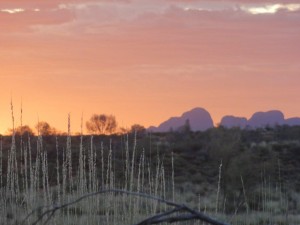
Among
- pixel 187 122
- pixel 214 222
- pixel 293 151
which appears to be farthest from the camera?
pixel 187 122

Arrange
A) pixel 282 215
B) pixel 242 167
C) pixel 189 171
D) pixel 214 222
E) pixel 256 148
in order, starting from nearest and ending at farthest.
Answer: pixel 214 222
pixel 282 215
pixel 242 167
pixel 189 171
pixel 256 148

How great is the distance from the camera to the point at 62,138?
3850cm

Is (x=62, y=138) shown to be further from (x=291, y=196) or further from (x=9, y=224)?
(x=9, y=224)

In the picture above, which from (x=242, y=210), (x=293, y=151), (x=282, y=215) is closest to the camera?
(x=282, y=215)

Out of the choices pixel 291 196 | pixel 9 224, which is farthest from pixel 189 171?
pixel 9 224

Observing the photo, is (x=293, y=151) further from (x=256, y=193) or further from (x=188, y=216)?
(x=188, y=216)

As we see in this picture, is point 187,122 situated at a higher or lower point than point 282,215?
higher

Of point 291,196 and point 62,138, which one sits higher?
point 62,138

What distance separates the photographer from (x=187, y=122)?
198 feet

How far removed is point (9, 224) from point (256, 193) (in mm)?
16646

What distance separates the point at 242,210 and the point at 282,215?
206 centimetres

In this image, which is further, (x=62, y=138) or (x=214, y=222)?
(x=62, y=138)

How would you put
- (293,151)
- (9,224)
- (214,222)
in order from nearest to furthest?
1. (214,222)
2. (9,224)
3. (293,151)

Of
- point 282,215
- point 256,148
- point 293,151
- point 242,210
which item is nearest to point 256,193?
point 242,210
